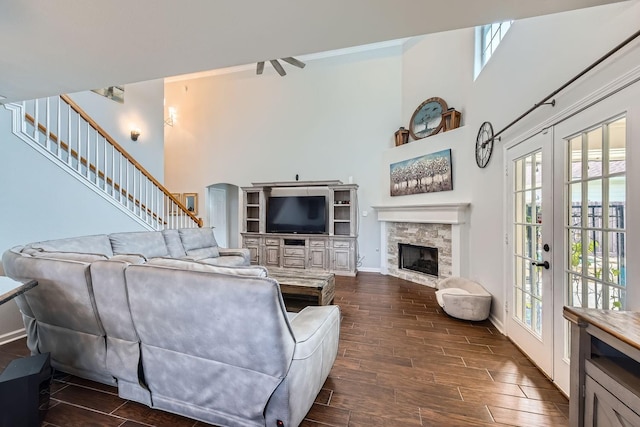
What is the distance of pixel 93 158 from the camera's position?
4391 millimetres

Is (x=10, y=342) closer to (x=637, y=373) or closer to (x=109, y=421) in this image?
(x=109, y=421)

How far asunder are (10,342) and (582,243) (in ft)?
15.8

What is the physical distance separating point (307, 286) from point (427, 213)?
8.62 ft

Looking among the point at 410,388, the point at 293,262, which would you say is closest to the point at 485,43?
the point at 410,388

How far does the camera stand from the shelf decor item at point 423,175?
4.34 m

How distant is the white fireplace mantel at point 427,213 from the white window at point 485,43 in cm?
188

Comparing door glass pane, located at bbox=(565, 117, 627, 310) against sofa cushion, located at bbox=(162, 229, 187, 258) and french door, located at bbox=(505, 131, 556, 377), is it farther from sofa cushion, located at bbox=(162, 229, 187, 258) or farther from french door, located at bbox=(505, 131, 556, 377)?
sofa cushion, located at bbox=(162, 229, 187, 258)

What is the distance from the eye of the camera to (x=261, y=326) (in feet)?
4.27

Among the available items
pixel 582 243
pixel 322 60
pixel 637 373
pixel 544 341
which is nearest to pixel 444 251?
pixel 544 341

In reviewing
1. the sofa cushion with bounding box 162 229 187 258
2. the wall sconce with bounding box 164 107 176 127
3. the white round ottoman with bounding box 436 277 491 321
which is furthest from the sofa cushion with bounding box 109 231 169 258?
the wall sconce with bounding box 164 107 176 127

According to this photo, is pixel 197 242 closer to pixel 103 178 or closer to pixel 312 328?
pixel 103 178

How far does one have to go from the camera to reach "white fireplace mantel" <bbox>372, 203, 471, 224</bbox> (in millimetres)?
3973

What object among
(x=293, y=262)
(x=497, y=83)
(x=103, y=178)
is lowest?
(x=293, y=262)

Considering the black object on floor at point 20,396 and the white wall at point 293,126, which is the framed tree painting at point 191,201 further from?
the black object on floor at point 20,396
